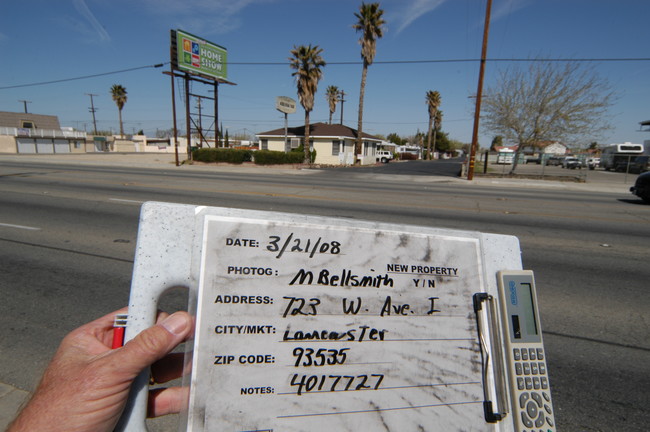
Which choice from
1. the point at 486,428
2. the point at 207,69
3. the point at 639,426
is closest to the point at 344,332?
the point at 486,428

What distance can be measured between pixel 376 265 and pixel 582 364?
2.62 metres

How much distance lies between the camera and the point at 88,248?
5590 mm

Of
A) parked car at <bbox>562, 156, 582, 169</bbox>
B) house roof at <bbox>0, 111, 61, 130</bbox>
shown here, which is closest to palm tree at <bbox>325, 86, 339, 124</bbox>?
parked car at <bbox>562, 156, 582, 169</bbox>

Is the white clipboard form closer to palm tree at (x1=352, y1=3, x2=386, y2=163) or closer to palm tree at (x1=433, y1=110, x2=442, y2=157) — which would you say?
palm tree at (x1=352, y1=3, x2=386, y2=163)

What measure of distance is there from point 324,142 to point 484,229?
31.7 metres

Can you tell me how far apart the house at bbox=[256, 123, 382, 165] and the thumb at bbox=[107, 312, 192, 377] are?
116 ft

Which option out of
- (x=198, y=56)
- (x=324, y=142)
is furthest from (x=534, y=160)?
(x=198, y=56)

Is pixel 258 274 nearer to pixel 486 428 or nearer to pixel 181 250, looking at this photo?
pixel 181 250

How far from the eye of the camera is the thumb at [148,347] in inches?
44.5

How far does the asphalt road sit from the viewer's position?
2676 millimetres

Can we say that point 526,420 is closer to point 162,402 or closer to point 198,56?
point 162,402

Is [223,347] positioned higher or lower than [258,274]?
lower

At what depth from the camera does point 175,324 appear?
1167 mm

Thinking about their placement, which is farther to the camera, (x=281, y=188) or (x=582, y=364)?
(x=281, y=188)
